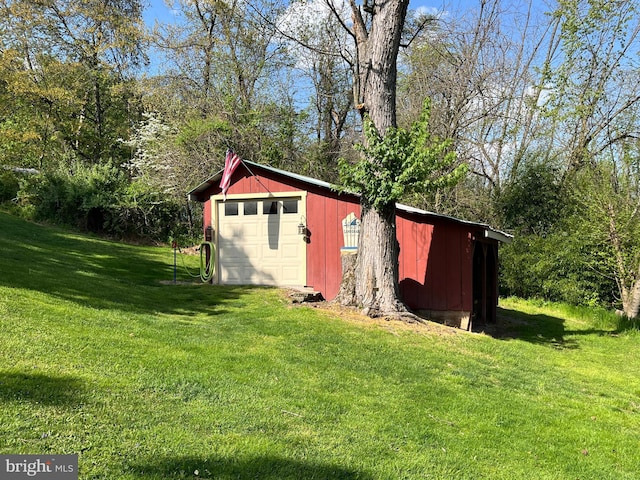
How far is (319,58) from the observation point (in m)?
20.5

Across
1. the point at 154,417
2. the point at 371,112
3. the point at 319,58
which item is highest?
the point at 319,58

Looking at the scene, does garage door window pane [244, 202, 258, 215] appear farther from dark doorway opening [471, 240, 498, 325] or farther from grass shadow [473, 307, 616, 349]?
grass shadow [473, 307, 616, 349]

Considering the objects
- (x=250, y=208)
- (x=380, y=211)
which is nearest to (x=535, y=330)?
(x=380, y=211)

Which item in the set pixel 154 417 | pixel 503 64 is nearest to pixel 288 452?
pixel 154 417

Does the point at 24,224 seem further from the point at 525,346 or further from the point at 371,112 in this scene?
the point at 525,346

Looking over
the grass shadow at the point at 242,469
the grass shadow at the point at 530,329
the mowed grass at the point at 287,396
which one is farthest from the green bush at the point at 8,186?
the grass shadow at the point at 242,469

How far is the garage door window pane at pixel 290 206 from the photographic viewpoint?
35.7 feet

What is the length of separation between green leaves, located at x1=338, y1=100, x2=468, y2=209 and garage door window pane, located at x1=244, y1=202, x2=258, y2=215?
3514 mm

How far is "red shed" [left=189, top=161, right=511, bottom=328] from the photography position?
9.34 m

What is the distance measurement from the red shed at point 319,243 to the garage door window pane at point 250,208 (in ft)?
0.08

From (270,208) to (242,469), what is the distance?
8588 mm

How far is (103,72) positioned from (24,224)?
1015 cm

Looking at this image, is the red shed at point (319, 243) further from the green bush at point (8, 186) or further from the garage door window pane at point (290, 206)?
the green bush at point (8, 186)

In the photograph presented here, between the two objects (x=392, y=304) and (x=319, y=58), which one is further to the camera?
(x=319, y=58)
